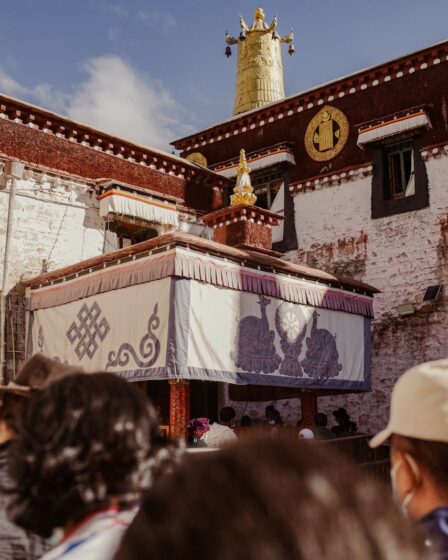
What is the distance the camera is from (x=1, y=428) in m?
2.12

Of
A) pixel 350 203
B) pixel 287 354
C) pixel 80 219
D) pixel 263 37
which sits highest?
pixel 263 37

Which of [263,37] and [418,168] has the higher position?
[263,37]

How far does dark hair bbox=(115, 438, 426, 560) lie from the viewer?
60 centimetres

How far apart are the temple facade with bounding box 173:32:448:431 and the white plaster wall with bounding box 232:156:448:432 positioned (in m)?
0.02

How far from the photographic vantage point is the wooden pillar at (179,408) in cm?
862

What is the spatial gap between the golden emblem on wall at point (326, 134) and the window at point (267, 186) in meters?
1.02

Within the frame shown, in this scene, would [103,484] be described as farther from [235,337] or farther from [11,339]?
[11,339]

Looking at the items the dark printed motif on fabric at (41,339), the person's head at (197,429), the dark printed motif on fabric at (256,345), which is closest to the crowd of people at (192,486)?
the person's head at (197,429)

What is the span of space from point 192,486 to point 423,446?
90cm

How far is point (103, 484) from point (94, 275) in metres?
8.60

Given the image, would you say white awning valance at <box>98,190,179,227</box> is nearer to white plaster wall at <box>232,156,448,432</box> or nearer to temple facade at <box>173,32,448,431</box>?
temple facade at <box>173,32,448,431</box>

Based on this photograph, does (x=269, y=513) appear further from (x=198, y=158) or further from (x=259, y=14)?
(x=259, y=14)

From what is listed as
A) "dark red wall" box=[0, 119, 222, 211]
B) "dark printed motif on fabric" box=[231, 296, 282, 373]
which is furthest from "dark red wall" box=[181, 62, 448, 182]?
"dark printed motif on fabric" box=[231, 296, 282, 373]

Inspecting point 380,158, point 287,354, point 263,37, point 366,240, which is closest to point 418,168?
point 380,158
